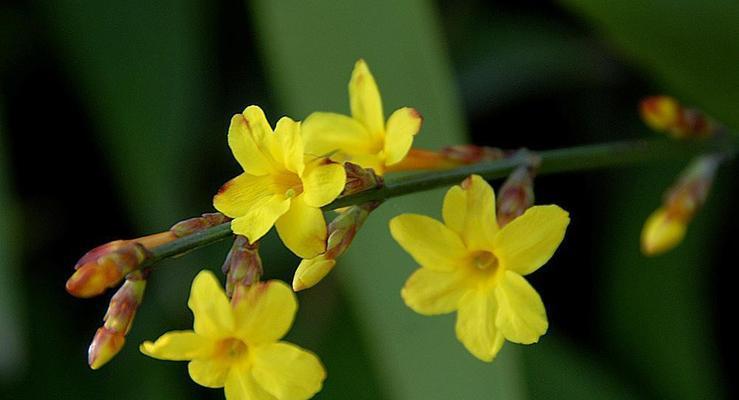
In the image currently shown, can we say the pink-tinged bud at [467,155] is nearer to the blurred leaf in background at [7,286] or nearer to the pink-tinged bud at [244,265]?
the pink-tinged bud at [244,265]

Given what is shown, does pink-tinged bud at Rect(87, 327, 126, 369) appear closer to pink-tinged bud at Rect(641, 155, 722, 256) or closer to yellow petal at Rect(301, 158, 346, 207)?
yellow petal at Rect(301, 158, 346, 207)

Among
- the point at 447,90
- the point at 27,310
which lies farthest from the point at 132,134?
the point at 447,90

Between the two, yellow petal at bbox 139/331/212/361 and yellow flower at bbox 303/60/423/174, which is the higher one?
yellow flower at bbox 303/60/423/174

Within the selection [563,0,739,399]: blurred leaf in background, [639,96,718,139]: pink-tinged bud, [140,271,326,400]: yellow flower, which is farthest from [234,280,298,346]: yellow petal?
[563,0,739,399]: blurred leaf in background

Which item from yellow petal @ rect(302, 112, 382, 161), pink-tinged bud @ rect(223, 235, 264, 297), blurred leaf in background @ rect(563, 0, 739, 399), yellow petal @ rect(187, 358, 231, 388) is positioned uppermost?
yellow petal @ rect(302, 112, 382, 161)

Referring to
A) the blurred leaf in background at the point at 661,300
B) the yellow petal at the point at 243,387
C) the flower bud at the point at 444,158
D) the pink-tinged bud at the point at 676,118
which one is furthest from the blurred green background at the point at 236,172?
the yellow petal at the point at 243,387

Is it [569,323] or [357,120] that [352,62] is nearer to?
[357,120]
